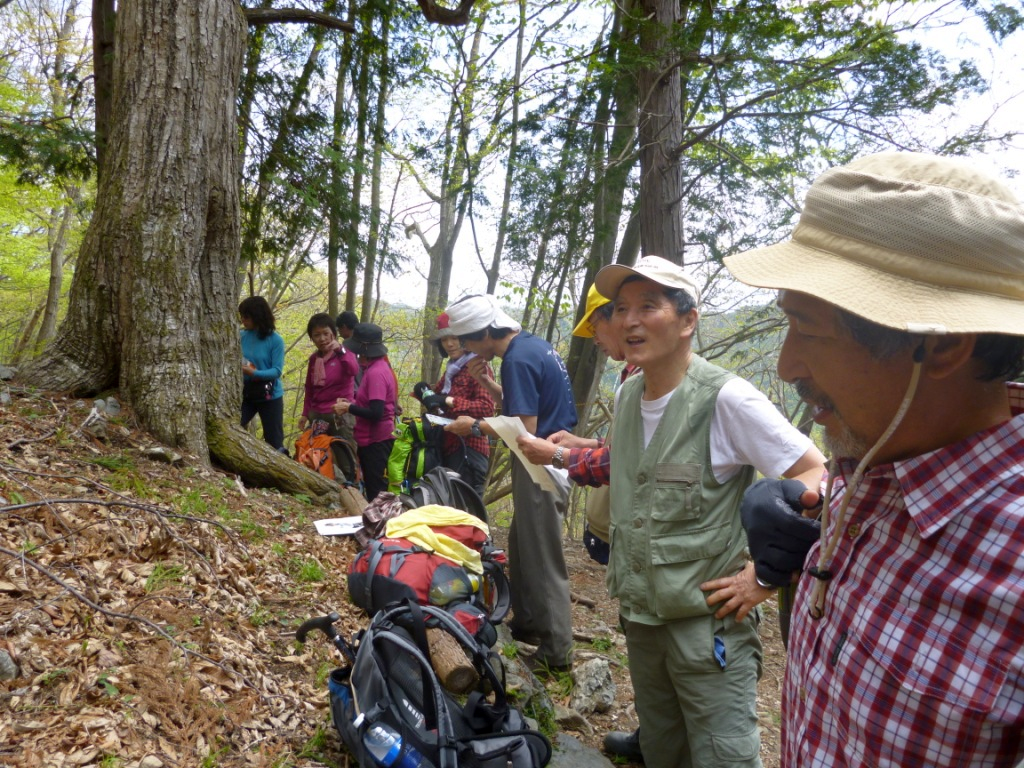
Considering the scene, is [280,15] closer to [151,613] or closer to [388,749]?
[151,613]

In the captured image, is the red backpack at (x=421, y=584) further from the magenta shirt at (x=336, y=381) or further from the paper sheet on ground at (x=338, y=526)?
the magenta shirt at (x=336, y=381)

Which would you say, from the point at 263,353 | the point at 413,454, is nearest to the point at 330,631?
the point at 413,454

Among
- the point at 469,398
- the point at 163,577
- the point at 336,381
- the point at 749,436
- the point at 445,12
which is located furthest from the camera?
the point at 336,381

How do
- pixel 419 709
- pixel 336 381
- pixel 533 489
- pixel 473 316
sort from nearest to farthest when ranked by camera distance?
pixel 419 709
pixel 533 489
pixel 473 316
pixel 336 381

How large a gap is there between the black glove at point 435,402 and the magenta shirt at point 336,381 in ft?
6.73

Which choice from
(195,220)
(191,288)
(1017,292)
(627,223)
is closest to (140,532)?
(191,288)

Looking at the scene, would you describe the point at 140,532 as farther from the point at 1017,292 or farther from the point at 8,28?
the point at 8,28

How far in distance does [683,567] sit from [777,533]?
0.80 meters

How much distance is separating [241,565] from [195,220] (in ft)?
9.71

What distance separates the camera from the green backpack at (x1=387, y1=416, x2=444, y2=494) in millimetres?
5910

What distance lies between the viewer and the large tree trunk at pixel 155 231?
5227mm

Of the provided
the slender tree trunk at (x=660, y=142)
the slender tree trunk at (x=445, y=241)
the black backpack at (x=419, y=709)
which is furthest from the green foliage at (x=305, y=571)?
the slender tree trunk at (x=445, y=241)

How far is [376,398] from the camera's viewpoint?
21.4 feet

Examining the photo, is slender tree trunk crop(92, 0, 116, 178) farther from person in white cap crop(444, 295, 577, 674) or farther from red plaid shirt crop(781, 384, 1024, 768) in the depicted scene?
red plaid shirt crop(781, 384, 1024, 768)
